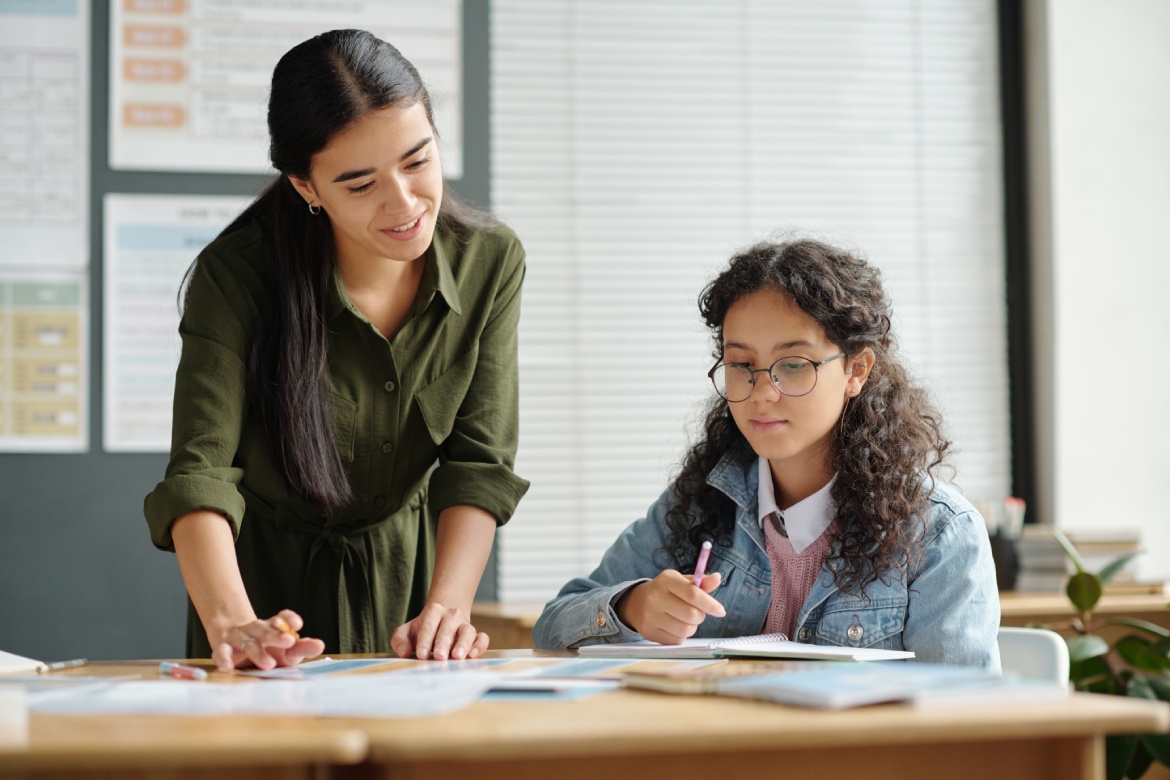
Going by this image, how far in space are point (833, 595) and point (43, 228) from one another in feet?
6.76

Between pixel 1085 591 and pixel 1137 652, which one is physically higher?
pixel 1085 591

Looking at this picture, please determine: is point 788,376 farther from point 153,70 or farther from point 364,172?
point 153,70

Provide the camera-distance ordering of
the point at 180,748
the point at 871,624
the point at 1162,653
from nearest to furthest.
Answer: the point at 180,748
the point at 871,624
the point at 1162,653

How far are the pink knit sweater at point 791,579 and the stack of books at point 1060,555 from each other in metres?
1.46

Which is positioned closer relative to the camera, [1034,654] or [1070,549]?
[1034,654]

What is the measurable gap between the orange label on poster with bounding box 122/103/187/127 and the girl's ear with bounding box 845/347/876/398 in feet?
6.05

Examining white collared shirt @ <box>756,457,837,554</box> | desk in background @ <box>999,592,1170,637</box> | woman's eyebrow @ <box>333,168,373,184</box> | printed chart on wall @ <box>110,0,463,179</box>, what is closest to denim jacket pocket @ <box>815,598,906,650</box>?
white collared shirt @ <box>756,457,837,554</box>

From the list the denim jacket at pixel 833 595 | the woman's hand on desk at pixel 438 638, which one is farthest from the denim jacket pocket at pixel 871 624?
the woman's hand on desk at pixel 438 638

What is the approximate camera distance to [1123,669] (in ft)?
7.29

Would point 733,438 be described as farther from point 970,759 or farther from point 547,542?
point 547,542

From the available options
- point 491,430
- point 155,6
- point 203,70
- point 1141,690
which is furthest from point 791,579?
point 155,6

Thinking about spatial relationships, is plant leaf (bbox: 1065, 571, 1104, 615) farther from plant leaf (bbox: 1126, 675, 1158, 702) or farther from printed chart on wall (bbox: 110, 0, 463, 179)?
printed chart on wall (bbox: 110, 0, 463, 179)

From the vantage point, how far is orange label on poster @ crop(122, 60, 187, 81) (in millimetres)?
2712

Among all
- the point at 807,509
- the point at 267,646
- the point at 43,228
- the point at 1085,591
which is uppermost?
the point at 43,228
